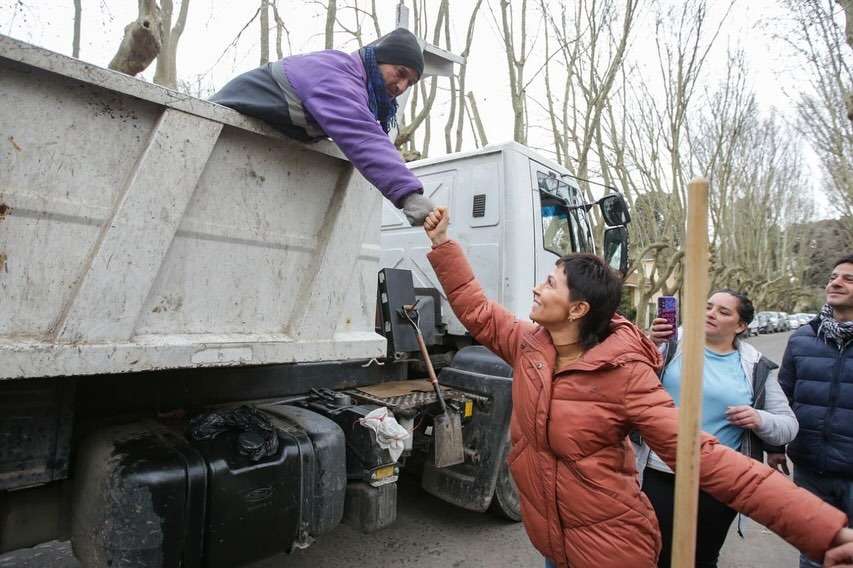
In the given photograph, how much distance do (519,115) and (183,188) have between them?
929 centimetres

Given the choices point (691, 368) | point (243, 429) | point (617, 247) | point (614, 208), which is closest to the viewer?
point (691, 368)

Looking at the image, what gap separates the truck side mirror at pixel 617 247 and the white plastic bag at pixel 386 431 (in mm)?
2572

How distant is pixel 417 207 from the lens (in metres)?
1.88

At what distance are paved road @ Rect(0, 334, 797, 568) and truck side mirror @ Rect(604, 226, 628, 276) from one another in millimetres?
2205

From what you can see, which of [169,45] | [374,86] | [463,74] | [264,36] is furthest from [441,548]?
[463,74]

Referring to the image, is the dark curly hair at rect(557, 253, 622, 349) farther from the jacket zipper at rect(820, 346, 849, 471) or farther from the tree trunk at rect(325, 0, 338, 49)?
the tree trunk at rect(325, 0, 338, 49)

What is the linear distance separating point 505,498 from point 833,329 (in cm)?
220

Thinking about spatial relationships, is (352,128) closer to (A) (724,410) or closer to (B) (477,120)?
(A) (724,410)

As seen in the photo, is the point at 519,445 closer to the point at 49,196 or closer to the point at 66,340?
the point at 66,340

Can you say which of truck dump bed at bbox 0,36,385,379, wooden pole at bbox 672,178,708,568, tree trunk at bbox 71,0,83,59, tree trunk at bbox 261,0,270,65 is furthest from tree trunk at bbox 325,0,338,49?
wooden pole at bbox 672,178,708,568

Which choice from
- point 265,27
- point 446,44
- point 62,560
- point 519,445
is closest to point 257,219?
point 519,445

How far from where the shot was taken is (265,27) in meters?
7.39

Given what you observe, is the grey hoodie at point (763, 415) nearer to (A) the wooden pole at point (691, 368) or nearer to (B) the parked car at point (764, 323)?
(A) the wooden pole at point (691, 368)

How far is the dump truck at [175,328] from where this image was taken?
5.03ft
